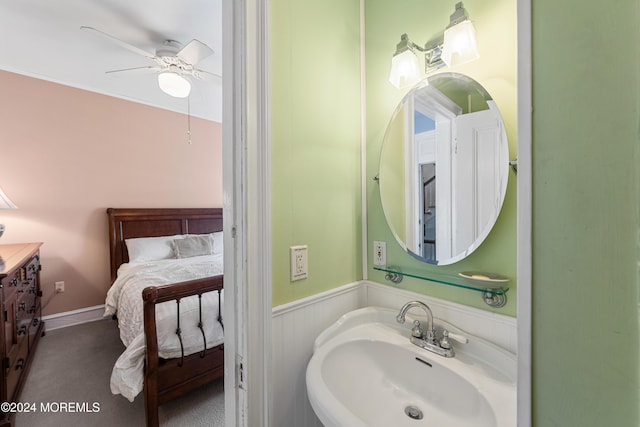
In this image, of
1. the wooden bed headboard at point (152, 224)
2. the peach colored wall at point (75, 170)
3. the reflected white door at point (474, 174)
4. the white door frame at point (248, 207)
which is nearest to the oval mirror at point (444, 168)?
the reflected white door at point (474, 174)

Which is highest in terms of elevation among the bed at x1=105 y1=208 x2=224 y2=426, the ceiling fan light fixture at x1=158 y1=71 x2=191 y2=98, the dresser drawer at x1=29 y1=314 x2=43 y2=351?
the ceiling fan light fixture at x1=158 y1=71 x2=191 y2=98

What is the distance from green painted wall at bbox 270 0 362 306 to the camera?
894 millimetres

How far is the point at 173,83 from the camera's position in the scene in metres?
2.16

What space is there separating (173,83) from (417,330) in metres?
2.48

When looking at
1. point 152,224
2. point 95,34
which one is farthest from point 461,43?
point 152,224

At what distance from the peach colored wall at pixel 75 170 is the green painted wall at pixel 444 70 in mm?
3263

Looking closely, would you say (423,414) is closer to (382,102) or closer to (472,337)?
(472,337)

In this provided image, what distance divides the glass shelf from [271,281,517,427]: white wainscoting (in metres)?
0.06

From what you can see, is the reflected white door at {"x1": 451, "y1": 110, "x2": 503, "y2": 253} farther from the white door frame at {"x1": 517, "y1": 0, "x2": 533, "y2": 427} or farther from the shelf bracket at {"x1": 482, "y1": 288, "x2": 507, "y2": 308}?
the white door frame at {"x1": 517, "y1": 0, "x2": 533, "y2": 427}

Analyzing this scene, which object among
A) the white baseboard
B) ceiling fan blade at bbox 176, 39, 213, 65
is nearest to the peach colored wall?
the white baseboard

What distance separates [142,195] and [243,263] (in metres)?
3.30

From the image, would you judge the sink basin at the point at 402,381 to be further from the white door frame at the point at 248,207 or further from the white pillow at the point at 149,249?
the white pillow at the point at 149,249

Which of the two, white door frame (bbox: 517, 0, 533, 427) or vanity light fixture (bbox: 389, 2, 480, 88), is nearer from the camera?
white door frame (bbox: 517, 0, 533, 427)

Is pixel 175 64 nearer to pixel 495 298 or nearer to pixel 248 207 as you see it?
pixel 248 207
